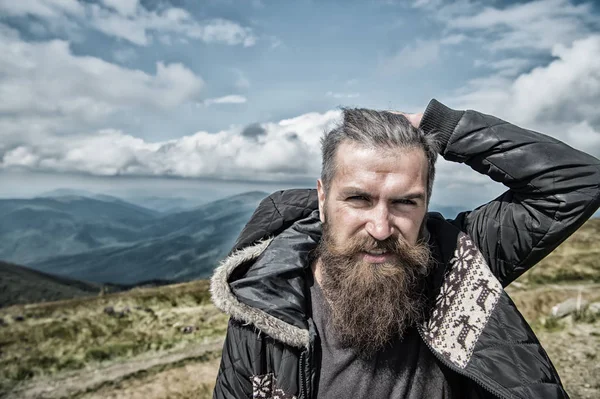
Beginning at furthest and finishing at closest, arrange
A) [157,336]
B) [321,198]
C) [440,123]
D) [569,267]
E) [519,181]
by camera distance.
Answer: [569,267] → [157,336] → [321,198] → [440,123] → [519,181]

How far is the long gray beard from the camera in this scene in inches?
137

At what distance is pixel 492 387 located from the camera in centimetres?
311

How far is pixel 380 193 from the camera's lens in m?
3.39

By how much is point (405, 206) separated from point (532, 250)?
127 centimetres

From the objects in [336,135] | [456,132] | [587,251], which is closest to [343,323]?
[336,135]

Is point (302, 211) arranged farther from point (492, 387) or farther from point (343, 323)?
point (492, 387)

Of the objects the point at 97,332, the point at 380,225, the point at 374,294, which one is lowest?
the point at 97,332

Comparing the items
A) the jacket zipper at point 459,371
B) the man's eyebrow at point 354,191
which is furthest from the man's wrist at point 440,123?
the jacket zipper at point 459,371

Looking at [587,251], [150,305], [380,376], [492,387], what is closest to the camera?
[492,387]

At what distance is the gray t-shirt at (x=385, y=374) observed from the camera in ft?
11.1

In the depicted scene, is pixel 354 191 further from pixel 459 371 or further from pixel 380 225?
pixel 459 371

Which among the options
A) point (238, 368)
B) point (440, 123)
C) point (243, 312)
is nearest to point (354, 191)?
point (440, 123)

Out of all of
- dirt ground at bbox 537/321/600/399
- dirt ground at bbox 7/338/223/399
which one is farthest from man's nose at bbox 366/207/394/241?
dirt ground at bbox 7/338/223/399

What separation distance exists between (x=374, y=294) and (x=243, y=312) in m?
1.17
